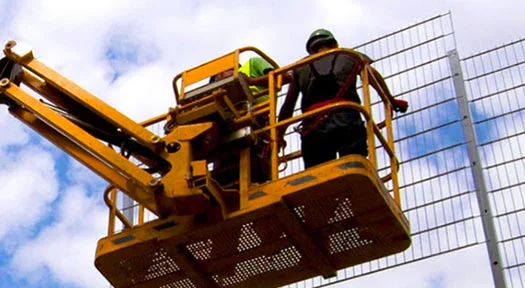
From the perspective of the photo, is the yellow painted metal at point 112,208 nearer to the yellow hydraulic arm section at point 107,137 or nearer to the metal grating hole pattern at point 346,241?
the yellow hydraulic arm section at point 107,137

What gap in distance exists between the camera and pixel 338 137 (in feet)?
28.8

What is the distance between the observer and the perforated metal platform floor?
8336mm

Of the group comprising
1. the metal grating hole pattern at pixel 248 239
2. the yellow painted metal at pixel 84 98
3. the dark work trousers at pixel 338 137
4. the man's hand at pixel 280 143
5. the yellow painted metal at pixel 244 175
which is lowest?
the metal grating hole pattern at pixel 248 239

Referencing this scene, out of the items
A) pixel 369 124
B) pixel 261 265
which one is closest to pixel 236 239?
pixel 261 265

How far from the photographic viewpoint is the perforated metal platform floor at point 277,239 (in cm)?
834

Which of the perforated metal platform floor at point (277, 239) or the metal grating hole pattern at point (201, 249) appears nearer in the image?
the perforated metal platform floor at point (277, 239)

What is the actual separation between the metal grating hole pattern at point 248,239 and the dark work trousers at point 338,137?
2.64ft

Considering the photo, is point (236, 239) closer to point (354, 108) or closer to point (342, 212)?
point (342, 212)

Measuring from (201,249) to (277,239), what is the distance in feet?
2.23

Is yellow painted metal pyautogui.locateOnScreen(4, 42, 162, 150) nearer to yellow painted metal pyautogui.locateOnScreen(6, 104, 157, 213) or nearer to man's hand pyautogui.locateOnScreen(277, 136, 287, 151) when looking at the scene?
yellow painted metal pyautogui.locateOnScreen(6, 104, 157, 213)

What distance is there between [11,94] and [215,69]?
186 centimetres

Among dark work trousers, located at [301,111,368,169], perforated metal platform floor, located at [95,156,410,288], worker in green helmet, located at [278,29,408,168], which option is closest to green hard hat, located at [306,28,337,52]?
worker in green helmet, located at [278,29,408,168]

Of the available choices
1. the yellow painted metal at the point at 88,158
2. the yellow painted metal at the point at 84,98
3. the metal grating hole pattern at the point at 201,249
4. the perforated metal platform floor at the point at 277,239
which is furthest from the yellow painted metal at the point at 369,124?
the yellow painted metal at the point at 88,158

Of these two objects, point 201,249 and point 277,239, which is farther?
point 201,249
